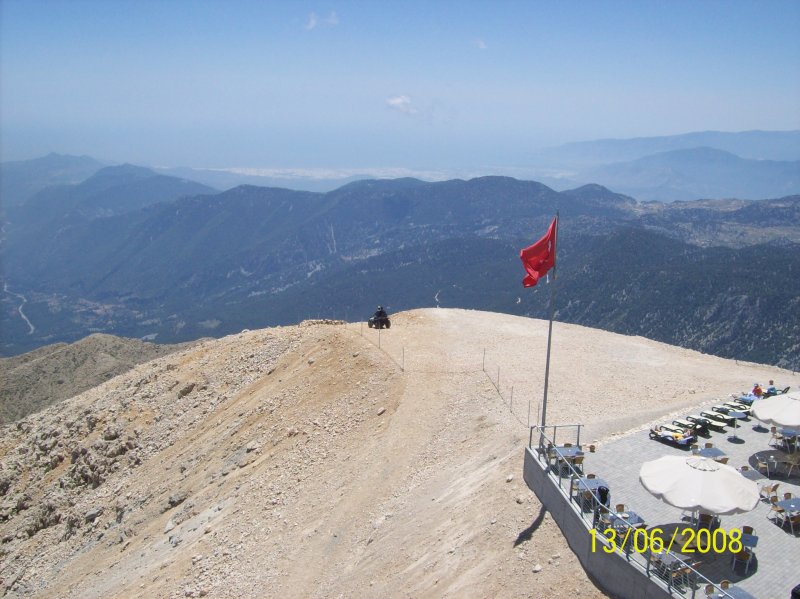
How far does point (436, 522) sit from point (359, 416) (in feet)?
32.2

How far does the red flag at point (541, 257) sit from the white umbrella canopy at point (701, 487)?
707cm

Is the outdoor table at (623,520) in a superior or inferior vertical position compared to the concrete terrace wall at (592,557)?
superior

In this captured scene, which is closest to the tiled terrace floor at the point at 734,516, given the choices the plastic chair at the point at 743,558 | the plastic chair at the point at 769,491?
the plastic chair at the point at 743,558

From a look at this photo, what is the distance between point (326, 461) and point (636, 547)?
15.6m

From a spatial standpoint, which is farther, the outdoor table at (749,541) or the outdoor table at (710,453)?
the outdoor table at (710,453)

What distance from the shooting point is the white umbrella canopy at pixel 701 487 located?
50.7 feet

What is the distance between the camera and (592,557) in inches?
640

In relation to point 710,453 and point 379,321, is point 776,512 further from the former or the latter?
point 379,321

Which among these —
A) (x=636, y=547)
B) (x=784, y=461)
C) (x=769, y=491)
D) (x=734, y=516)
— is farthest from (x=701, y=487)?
(x=784, y=461)

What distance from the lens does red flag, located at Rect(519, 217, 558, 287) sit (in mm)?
20422

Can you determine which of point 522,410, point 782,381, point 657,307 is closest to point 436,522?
point 522,410

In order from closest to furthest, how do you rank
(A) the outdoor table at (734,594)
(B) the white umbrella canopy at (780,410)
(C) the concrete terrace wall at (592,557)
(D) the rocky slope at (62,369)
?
(A) the outdoor table at (734,594), (C) the concrete terrace wall at (592,557), (B) the white umbrella canopy at (780,410), (D) the rocky slope at (62,369)

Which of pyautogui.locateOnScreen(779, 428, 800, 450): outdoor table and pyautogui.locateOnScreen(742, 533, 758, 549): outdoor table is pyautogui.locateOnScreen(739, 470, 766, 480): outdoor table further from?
pyautogui.locateOnScreen(742, 533, 758, 549): outdoor table

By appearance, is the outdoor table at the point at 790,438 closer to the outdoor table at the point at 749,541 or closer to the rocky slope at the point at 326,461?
the rocky slope at the point at 326,461
